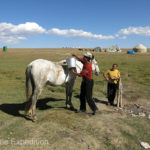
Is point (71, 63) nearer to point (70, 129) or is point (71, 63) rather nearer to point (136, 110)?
point (70, 129)

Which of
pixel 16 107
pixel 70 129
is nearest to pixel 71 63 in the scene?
pixel 70 129

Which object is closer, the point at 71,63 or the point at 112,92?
the point at 71,63

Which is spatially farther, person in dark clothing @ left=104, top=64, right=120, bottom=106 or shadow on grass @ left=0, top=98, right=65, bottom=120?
person in dark clothing @ left=104, top=64, right=120, bottom=106

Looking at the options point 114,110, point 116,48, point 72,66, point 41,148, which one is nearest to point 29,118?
point 41,148

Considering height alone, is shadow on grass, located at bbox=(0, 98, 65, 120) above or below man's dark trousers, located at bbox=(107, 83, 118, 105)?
below

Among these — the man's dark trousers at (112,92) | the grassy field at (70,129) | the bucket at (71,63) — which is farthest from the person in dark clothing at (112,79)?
the bucket at (71,63)

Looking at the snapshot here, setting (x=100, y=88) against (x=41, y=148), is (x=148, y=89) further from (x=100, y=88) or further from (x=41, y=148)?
(x=41, y=148)

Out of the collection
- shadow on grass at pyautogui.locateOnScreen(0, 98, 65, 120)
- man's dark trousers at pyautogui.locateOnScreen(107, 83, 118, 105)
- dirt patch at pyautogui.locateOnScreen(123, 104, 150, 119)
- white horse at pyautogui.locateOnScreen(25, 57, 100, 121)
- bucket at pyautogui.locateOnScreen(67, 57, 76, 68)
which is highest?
bucket at pyautogui.locateOnScreen(67, 57, 76, 68)

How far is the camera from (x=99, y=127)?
16.5 ft

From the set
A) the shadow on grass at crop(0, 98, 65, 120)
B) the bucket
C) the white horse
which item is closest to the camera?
the white horse

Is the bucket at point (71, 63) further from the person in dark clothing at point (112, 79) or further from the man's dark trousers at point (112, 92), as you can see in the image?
the man's dark trousers at point (112, 92)

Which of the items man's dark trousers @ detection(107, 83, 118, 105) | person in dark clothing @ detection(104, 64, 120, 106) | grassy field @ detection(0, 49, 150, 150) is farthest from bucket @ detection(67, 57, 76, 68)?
man's dark trousers @ detection(107, 83, 118, 105)

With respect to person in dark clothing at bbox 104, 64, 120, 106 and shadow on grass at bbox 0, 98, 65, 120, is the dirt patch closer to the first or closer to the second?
person in dark clothing at bbox 104, 64, 120, 106

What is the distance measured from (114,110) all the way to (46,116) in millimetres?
2929
